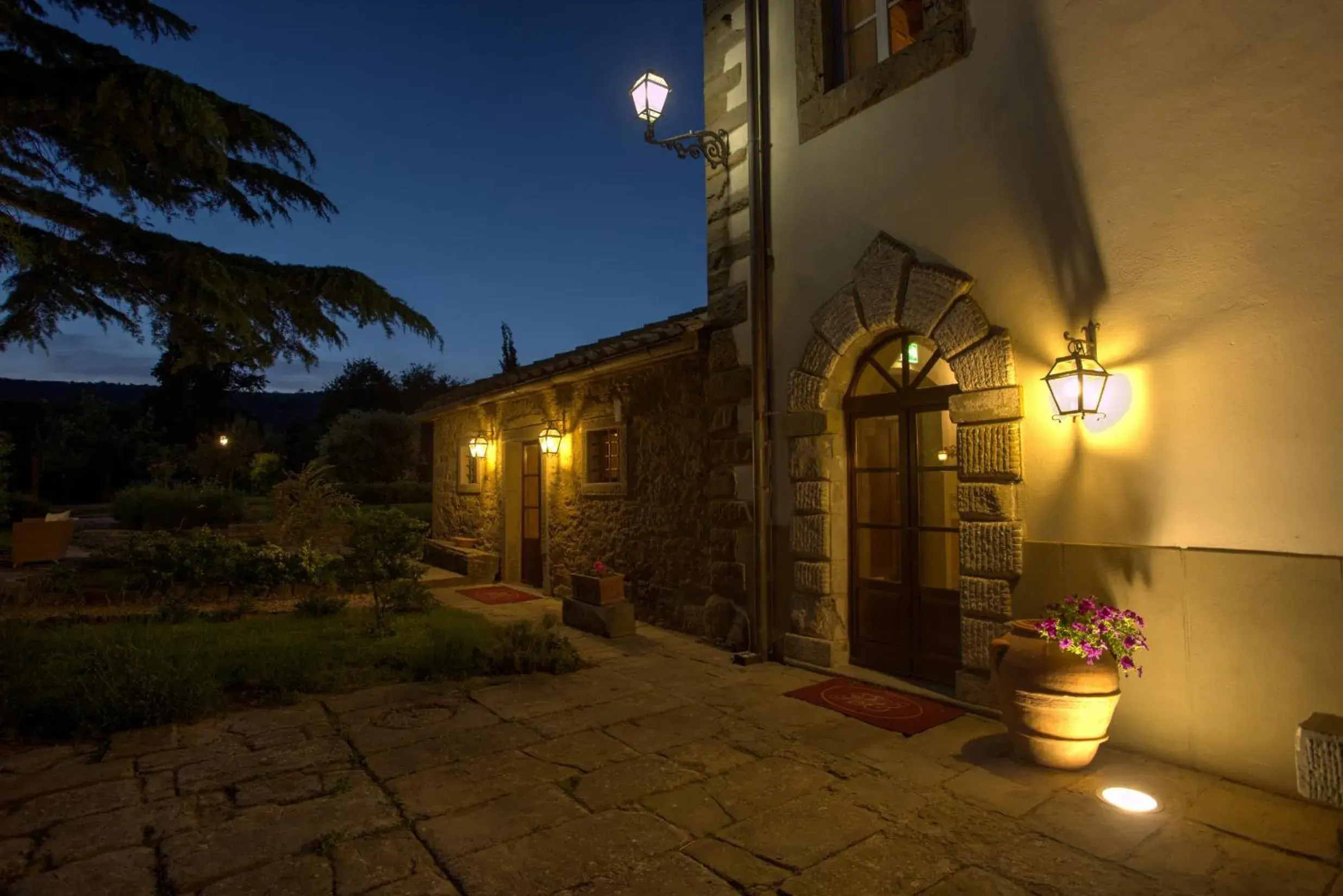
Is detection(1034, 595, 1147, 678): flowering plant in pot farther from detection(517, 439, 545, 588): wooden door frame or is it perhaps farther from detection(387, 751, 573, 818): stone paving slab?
detection(517, 439, 545, 588): wooden door frame

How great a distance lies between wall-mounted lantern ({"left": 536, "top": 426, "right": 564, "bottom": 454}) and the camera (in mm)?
9211

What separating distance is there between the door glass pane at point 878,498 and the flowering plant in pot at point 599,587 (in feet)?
9.28

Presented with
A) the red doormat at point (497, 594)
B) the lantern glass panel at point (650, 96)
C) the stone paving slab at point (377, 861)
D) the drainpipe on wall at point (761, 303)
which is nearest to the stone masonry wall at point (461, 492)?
the red doormat at point (497, 594)

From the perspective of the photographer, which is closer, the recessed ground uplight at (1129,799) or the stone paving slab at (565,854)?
the stone paving slab at (565,854)

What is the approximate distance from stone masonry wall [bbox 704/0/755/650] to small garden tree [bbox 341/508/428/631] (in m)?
3.10

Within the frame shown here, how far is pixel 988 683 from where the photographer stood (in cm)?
437

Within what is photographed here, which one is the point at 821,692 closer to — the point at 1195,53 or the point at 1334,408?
the point at 1334,408

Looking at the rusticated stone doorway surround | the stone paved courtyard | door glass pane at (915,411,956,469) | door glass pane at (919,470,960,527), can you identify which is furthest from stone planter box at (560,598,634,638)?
door glass pane at (915,411,956,469)

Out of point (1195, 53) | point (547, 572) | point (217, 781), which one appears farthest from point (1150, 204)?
point (547, 572)

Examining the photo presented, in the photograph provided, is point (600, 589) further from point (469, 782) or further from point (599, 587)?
point (469, 782)

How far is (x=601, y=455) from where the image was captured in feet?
28.6

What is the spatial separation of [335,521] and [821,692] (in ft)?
30.2

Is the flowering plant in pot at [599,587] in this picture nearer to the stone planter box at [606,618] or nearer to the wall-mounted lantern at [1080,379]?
the stone planter box at [606,618]

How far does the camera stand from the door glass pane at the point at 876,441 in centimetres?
536
